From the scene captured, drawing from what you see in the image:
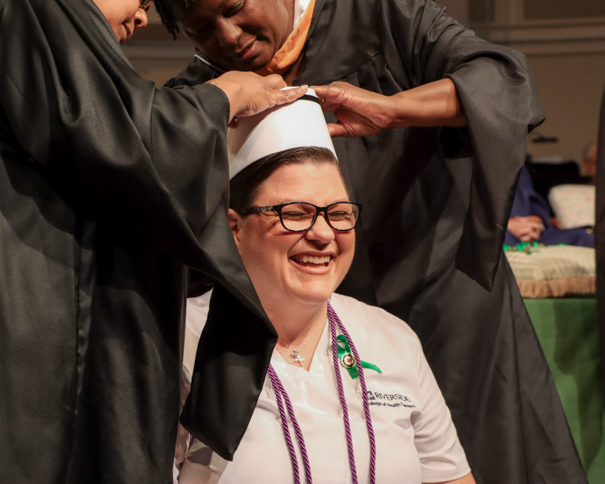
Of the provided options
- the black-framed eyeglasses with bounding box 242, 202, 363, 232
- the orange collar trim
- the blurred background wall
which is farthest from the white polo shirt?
the blurred background wall

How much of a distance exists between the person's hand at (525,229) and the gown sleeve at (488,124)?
8.01ft

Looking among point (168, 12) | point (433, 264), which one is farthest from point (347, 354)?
point (168, 12)

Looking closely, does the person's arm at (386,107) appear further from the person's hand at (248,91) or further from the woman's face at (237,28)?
the woman's face at (237,28)

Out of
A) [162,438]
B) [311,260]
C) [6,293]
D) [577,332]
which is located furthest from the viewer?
[577,332]

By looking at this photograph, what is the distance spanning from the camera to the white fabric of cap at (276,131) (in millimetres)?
1406

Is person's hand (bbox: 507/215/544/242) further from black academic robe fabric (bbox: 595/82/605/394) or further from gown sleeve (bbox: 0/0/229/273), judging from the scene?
gown sleeve (bbox: 0/0/229/273)

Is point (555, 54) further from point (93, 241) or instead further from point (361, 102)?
→ point (93, 241)

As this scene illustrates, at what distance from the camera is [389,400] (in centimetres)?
146

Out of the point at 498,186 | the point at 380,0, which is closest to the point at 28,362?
the point at 498,186

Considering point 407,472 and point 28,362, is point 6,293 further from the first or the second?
point 407,472

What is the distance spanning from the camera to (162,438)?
1040 mm

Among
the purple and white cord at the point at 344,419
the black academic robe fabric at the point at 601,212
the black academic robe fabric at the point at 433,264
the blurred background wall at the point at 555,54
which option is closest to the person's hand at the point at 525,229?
the black academic robe fabric at the point at 601,212

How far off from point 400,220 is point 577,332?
997 millimetres

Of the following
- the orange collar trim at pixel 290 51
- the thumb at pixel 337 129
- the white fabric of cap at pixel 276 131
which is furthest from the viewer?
the orange collar trim at pixel 290 51
